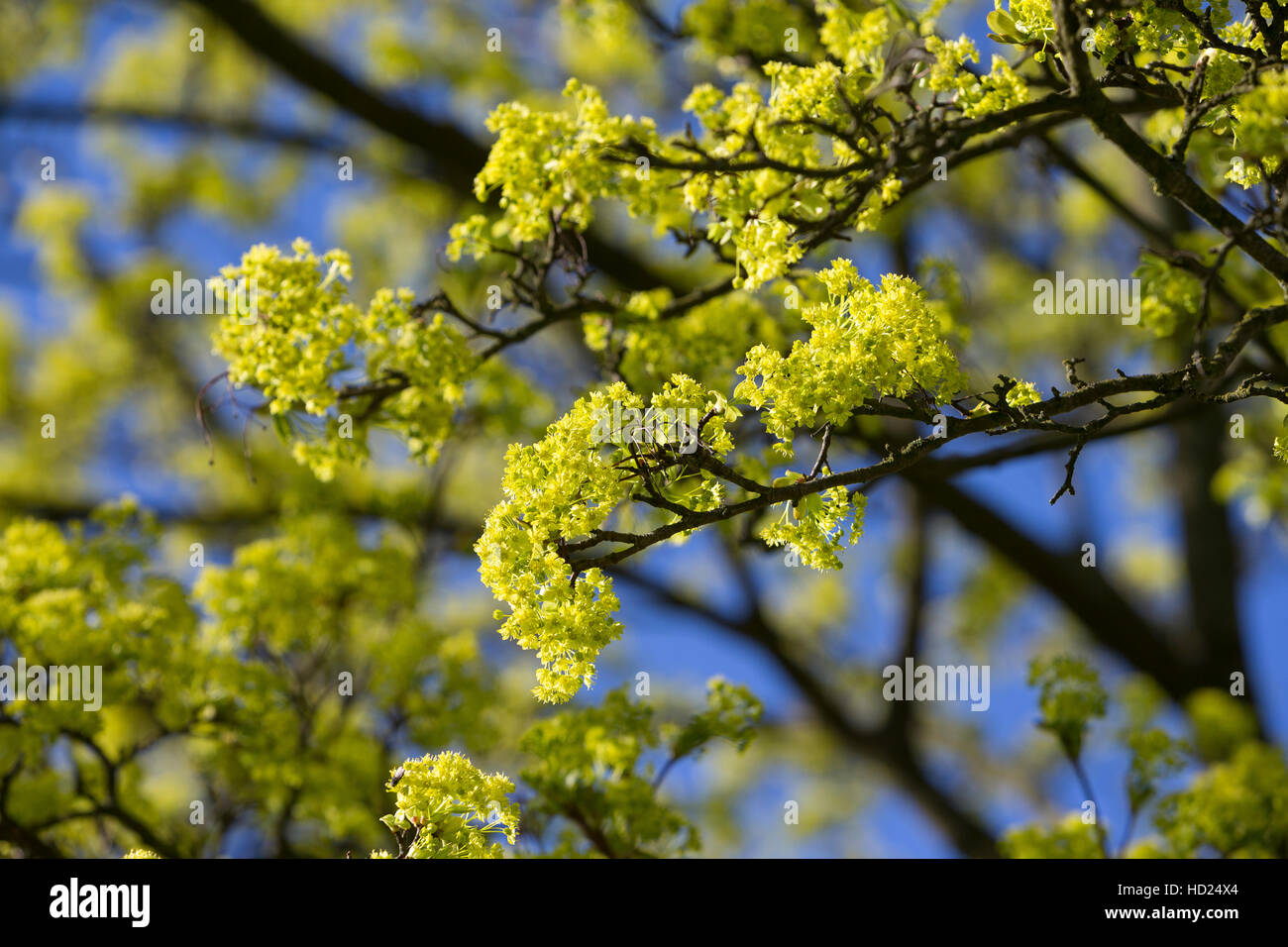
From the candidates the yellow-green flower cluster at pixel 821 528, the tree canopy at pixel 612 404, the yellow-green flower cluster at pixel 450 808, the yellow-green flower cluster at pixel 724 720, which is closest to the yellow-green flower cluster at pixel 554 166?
the tree canopy at pixel 612 404

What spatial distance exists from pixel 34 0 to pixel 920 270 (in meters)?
12.8

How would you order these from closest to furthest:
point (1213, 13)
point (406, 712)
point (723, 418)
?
1. point (723, 418)
2. point (1213, 13)
3. point (406, 712)

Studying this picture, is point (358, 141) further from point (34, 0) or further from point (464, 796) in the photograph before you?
point (464, 796)

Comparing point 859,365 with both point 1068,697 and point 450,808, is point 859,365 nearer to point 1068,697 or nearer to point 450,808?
point 450,808

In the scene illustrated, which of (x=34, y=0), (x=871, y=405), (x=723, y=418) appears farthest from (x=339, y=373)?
(x=34, y=0)

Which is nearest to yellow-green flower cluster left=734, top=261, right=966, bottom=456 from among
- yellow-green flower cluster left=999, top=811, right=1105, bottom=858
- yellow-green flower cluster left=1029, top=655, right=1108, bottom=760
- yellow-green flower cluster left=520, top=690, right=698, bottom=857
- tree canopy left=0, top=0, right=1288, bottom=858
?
tree canopy left=0, top=0, right=1288, bottom=858

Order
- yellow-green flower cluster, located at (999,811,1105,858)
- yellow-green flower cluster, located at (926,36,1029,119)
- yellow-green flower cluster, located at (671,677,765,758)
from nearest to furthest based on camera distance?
yellow-green flower cluster, located at (926,36,1029,119) < yellow-green flower cluster, located at (671,677,765,758) < yellow-green flower cluster, located at (999,811,1105,858)

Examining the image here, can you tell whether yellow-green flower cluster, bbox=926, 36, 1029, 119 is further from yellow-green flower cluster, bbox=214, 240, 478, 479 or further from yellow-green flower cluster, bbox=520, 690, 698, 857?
yellow-green flower cluster, bbox=520, 690, 698, 857

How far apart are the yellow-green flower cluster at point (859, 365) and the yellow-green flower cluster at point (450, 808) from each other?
6.62ft

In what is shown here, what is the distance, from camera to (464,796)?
14.8 ft

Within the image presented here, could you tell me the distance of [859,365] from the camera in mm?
4121

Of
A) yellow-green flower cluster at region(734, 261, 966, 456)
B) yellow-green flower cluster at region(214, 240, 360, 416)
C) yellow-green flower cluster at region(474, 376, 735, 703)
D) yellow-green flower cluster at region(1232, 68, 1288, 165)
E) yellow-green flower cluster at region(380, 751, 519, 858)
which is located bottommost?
yellow-green flower cluster at region(380, 751, 519, 858)

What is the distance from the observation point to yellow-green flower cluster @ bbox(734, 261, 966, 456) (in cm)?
412

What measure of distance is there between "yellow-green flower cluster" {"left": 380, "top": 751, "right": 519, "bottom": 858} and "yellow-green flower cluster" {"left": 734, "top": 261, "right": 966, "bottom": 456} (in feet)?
6.62
